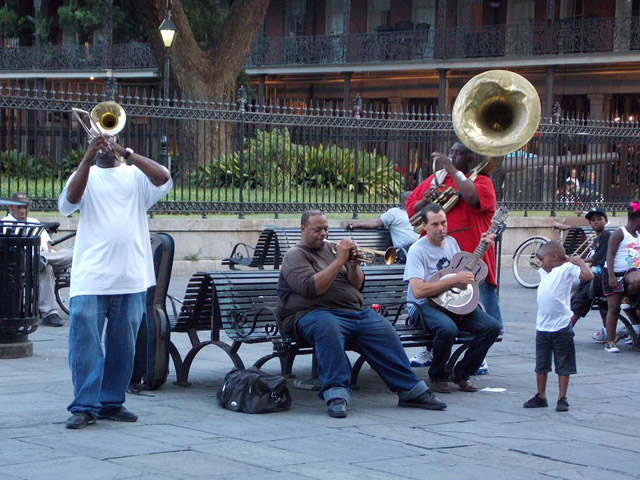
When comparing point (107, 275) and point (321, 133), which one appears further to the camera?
point (321, 133)

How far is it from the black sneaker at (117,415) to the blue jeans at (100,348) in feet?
0.10

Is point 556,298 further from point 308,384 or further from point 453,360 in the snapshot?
point 308,384

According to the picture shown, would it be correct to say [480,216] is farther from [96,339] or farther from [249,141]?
[249,141]

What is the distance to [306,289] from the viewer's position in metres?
6.93

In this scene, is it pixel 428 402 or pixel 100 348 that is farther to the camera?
pixel 428 402

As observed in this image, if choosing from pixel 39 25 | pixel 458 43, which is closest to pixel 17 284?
pixel 458 43

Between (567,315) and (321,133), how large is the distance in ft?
31.3

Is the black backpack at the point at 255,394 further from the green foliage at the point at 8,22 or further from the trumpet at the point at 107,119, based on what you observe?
the green foliage at the point at 8,22

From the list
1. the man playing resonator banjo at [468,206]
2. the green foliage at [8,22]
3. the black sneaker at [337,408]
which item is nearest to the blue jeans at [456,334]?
the man playing resonator banjo at [468,206]

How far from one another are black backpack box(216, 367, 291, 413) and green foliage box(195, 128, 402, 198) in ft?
27.7

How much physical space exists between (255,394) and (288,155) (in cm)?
953

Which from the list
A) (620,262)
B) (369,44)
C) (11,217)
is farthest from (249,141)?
(369,44)

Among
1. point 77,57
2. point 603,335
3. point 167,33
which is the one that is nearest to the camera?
point 603,335

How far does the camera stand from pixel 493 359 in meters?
9.13
